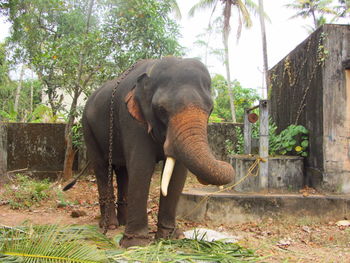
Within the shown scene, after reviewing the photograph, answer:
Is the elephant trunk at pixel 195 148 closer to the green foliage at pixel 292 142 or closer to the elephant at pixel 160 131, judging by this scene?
the elephant at pixel 160 131

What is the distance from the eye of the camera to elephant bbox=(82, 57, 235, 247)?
3246 millimetres

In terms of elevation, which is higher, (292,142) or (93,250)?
(292,142)

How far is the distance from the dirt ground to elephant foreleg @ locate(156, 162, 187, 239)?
540 millimetres

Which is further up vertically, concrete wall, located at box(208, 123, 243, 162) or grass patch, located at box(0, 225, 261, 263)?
concrete wall, located at box(208, 123, 243, 162)

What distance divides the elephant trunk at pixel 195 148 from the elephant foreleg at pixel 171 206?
82 cm

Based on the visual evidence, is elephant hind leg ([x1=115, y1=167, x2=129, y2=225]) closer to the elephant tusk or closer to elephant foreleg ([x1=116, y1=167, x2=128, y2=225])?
elephant foreleg ([x1=116, y1=167, x2=128, y2=225])

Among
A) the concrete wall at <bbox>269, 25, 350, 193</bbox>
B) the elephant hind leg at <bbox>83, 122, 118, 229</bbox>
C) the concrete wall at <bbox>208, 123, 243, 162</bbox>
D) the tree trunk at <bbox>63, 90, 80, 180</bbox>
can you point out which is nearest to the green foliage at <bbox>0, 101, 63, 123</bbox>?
the tree trunk at <bbox>63, 90, 80, 180</bbox>

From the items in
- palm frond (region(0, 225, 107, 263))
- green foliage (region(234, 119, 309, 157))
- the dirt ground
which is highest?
green foliage (region(234, 119, 309, 157))

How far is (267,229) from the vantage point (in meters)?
5.77

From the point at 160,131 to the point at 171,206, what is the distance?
99cm

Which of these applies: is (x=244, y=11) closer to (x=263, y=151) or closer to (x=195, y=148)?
(x=263, y=151)

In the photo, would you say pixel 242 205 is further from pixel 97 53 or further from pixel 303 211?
pixel 97 53

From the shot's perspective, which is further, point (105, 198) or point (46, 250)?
point (105, 198)

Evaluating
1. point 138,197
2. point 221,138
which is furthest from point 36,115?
point 138,197
